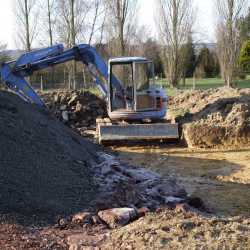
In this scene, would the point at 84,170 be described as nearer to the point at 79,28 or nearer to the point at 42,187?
the point at 42,187

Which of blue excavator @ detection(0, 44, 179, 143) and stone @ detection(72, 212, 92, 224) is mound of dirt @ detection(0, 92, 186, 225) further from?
blue excavator @ detection(0, 44, 179, 143)

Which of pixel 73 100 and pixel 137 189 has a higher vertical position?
pixel 73 100

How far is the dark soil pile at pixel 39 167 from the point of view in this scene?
6096 millimetres

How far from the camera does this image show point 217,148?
12.6 metres

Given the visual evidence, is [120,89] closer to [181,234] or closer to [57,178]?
[57,178]

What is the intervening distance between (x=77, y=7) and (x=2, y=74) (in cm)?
1727

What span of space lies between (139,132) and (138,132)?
28 millimetres

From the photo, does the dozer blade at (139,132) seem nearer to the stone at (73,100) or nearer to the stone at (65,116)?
the stone at (65,116)

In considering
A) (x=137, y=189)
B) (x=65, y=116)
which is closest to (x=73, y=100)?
(x=65, y=116)

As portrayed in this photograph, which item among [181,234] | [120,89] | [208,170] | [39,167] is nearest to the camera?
[181,234]

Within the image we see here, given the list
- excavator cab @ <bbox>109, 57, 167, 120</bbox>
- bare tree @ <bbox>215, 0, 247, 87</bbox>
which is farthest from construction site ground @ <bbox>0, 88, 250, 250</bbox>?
bare tree @ <bbox>215, 0, 247, 87</bbox>

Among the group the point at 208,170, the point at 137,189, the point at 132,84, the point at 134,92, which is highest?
the point at 132,84

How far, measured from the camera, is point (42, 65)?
543 inches

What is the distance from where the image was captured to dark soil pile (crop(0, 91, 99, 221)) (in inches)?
240
